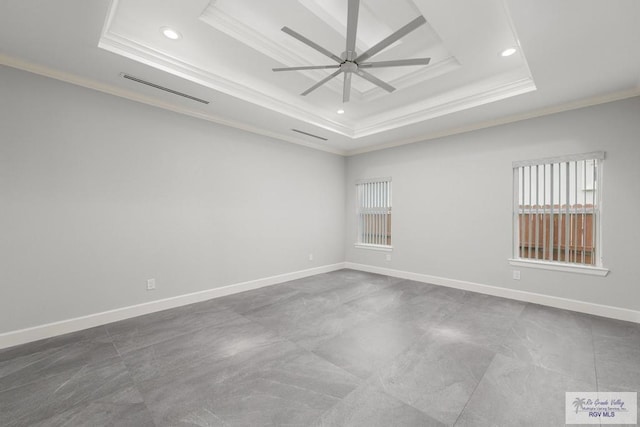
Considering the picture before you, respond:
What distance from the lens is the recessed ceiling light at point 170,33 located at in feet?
8.30

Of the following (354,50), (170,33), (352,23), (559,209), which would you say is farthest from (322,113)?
(559,209)

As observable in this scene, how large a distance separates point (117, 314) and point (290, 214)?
2870 mm

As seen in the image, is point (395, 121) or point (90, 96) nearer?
point (90, 96)

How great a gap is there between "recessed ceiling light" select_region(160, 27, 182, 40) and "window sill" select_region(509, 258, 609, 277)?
16.4ft

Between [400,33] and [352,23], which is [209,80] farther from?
[400,33]

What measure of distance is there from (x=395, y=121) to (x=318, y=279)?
3110mm

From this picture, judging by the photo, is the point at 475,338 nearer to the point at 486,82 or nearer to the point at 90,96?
the point at 486,82

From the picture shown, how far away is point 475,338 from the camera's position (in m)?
2.65

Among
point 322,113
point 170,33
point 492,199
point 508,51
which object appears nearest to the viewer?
point 170,33

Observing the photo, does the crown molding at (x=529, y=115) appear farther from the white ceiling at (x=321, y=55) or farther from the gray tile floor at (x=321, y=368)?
Result: the gray tile floor at (x=321, y=368)

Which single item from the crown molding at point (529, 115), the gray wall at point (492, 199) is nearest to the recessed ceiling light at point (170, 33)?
the crown molding at point (529, 115)

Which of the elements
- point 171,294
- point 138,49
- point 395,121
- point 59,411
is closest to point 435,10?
point 395,121

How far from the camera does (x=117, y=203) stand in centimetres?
312

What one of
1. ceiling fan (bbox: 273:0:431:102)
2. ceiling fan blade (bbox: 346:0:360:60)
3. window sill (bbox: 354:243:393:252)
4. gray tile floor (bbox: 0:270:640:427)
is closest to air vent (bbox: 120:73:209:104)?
ceiling fan (bbox: 273:0:431:102)
